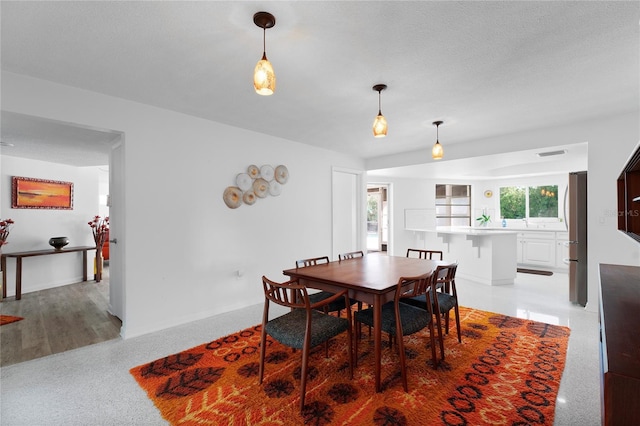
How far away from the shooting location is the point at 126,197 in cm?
284

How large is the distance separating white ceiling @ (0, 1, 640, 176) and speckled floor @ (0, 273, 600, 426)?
2093 mm

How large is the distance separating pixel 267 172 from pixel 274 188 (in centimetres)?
Result: 25

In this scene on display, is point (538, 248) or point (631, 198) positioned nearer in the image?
point (631, 198)

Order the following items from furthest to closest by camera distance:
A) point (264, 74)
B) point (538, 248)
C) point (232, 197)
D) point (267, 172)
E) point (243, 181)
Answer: point (538, 248), point (267, 172), point (243, 181), point (232, 197), point (264, 74)

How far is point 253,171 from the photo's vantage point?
12.6ft

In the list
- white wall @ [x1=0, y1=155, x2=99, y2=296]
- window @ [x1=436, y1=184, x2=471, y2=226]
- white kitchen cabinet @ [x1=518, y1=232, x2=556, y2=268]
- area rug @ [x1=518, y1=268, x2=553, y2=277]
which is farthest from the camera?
window @ [x1=436, y1=184, x2=471, y2=226]

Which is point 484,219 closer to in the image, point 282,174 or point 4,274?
point 282,174

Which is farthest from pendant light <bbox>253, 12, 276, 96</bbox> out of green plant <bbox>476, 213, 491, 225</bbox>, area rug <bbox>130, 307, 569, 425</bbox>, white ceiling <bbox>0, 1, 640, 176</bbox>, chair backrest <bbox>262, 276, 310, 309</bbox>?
green plant <bbox>476, 213, 491, 225</bbox>

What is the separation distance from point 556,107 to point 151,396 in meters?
4.42

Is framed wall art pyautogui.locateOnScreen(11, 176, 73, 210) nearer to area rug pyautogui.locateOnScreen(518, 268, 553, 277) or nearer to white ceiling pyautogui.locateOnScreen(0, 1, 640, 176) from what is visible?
white ceiling pyautogui.locateOnScreen(0, 1, 640, 176)

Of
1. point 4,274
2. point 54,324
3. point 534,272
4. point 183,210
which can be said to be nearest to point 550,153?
point 534,272

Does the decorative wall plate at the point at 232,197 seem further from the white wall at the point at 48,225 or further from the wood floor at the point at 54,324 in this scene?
the white wall at the point at 48,225

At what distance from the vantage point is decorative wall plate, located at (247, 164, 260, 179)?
12.5ft

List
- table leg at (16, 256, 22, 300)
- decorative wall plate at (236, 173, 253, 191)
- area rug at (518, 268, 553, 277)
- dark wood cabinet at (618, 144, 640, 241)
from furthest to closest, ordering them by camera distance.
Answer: area rug at (518, 268, 553, 277) → table leg at (16, 256, 22, 300) → decorative wall plate at (236, 173, 253, 191) → dark wood cabinet at (618, 144, 640, 241)
